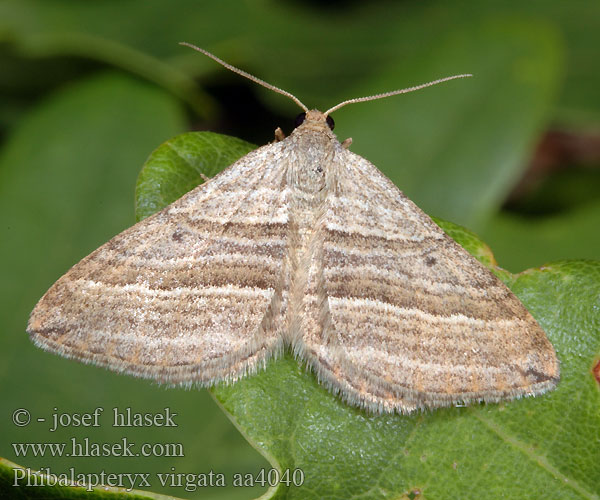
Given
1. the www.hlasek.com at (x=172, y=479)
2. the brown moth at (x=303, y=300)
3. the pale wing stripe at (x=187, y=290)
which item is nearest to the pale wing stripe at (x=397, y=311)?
the brown moth at (x=303, y=300)

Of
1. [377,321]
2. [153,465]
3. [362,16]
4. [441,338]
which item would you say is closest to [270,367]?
[377,321]

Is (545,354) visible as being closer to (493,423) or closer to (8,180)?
(493,423)

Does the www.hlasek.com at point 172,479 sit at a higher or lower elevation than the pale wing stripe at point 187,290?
lower

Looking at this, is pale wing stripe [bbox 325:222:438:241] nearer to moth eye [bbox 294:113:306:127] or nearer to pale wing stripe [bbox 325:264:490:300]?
pale wing stripe [bbox 325:264:490:300]

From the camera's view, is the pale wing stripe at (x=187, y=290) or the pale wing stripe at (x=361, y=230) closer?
the pale wing stripe at (x=187, y=290)

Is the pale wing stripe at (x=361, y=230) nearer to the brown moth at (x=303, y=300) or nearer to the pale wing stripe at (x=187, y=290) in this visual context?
the brown moth at (x=303, y=300)
